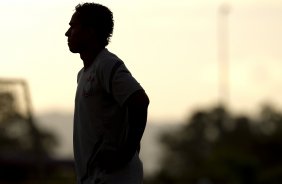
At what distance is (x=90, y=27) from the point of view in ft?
22.8

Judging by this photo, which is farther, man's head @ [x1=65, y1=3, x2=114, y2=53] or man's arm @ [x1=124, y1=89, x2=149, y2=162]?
man's head @ [x1=65, y1=3, x2=114, y2=53]

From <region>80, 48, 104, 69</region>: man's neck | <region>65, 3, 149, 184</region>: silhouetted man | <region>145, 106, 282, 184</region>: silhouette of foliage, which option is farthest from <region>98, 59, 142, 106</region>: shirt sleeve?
<region>145, 106, 282, 184</region>: silhouette of foliage

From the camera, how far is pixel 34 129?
72.0 feet

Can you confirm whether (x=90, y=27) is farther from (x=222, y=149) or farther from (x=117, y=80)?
(x=222, y=149)

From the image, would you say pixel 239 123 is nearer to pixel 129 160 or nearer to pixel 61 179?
pixel 61 179

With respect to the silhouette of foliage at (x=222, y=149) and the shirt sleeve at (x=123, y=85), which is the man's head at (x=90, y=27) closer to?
the shirt sleeve at (x=123, y=85)

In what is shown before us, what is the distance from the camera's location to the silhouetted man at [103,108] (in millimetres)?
6723

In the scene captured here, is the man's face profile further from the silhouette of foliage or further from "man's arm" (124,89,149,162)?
the silhouette of foliage

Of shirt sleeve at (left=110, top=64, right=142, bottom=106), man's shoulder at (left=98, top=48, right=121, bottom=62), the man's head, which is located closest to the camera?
shirt sleeve at (left=110, top=64, right=142, bottom=106)

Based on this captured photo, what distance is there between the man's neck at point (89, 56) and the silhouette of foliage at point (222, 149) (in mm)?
24800

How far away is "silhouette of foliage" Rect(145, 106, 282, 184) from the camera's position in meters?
37.2

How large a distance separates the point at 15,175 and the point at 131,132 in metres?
36.7

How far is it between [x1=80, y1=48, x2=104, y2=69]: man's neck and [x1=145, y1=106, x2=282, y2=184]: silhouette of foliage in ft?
81.4

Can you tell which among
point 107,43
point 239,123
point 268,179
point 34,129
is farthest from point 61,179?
point 239,123
